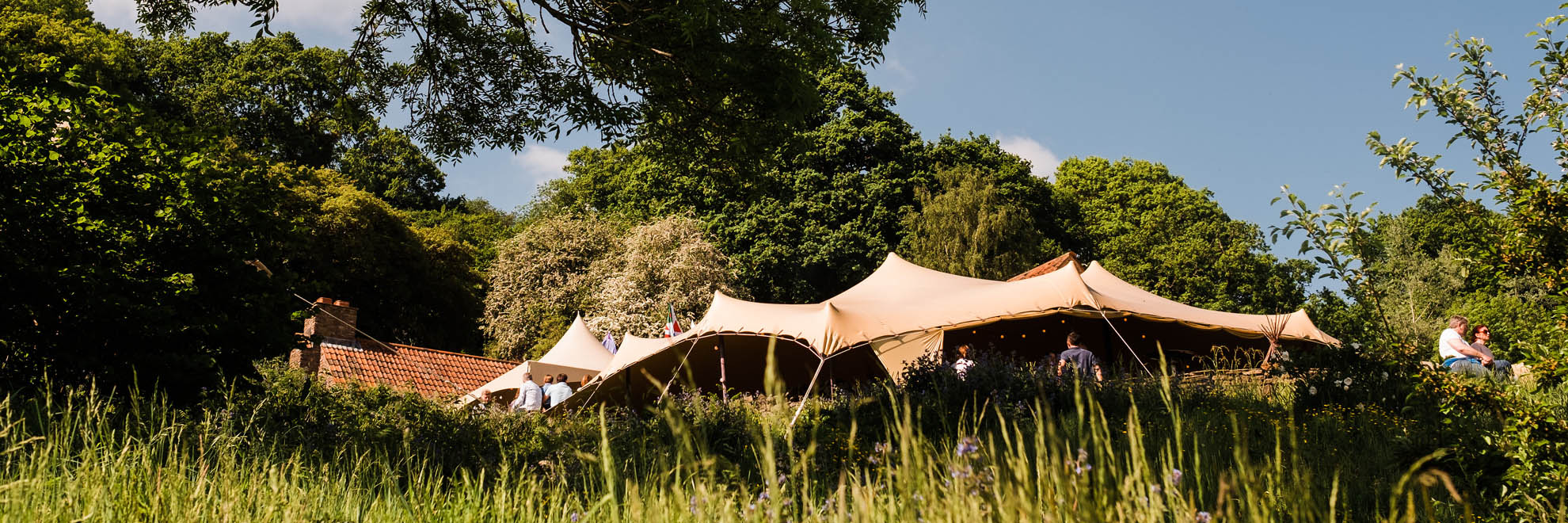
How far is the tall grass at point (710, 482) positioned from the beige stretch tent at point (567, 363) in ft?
34.5

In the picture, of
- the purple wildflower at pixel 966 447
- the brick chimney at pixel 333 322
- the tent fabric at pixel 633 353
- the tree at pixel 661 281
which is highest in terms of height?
the tree at pixel 661 281

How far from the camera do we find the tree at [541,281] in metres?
32.2

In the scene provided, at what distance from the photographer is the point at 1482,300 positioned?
120ft

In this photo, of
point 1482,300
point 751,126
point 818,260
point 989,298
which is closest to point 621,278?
point 818,260

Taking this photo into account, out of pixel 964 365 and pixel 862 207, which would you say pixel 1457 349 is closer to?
pixel 964 365

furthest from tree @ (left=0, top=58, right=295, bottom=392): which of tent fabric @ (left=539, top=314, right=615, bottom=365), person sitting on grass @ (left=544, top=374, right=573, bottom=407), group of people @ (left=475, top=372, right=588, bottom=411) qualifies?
tent fabric @ (left=539, top=314, right=615, bottom=365)

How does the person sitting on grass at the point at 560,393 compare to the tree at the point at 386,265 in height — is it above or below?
below

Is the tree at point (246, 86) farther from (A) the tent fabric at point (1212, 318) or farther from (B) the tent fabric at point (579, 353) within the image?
(A) the tent fabric at point (1212, 318)

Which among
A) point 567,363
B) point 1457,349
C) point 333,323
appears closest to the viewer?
point 1457,349

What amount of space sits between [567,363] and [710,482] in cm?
1710

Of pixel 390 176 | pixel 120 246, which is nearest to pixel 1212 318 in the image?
pixel 120 246

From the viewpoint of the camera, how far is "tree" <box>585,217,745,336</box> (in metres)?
29.9

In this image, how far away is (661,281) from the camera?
30.8 metres

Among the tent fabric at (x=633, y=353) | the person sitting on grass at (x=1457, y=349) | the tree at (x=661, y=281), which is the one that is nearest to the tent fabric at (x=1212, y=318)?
the person sitting on grass at (x=1457, y=349)
